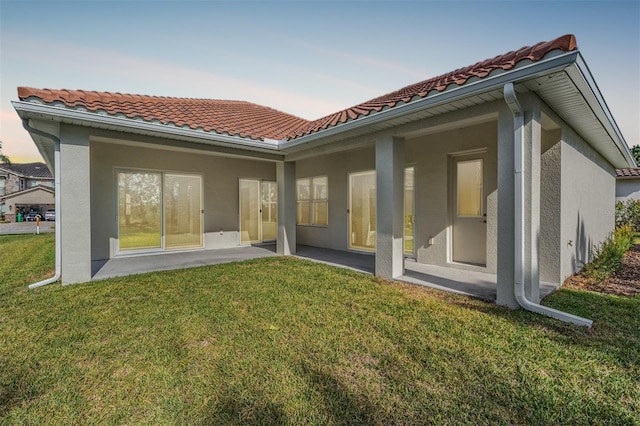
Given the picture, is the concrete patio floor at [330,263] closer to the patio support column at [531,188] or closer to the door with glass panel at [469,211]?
the door with glass panel at [469,211]

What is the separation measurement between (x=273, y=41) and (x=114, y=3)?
460cm

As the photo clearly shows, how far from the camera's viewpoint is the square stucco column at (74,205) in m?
6.13

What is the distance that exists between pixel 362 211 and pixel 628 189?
20.6 meters

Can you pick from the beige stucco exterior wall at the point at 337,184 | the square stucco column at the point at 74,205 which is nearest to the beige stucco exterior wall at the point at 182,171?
the beige stucco exterior wall at the point at 337,184

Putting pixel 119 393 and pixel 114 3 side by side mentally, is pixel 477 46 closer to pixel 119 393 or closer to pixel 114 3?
pixel 114 3

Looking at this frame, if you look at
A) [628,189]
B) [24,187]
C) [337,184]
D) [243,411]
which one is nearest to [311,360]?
[243,411]

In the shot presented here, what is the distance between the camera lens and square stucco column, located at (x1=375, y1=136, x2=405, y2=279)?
21.8 ft

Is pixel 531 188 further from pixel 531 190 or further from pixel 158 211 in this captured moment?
pixel 158 211

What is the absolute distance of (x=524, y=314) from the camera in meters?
4.47

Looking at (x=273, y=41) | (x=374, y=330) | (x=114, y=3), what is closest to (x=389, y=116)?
(x=374, y=330)

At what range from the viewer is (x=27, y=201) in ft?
127

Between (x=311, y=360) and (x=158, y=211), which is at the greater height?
(x=158, y=211)

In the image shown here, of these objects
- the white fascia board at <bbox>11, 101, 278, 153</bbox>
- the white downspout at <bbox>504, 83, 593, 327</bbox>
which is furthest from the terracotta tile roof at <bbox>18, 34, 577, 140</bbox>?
the white downspout at <bbox>504, 83, 593, 327</bbox>

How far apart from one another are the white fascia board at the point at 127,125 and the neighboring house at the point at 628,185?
2318 cm
